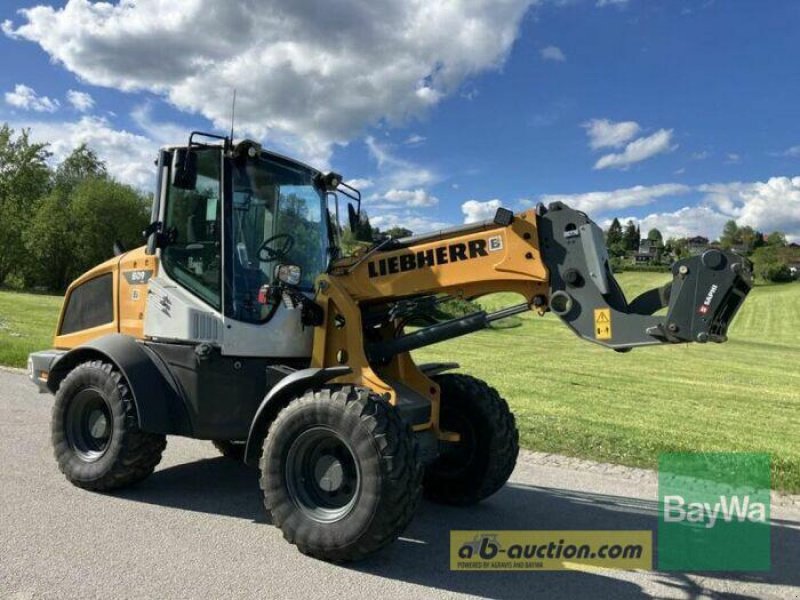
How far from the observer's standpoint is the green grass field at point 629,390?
8086mm

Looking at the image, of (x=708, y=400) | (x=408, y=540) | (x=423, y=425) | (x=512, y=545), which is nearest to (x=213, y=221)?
(x=423, y=425)

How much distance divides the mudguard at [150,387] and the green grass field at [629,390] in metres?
2.79

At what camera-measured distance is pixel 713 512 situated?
18.5 ft

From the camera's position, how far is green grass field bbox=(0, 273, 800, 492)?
26.5ft

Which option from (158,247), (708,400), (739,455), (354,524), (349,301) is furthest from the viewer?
(708,400)

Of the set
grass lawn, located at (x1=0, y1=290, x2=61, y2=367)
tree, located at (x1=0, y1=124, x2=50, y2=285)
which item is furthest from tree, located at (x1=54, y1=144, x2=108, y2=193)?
grass lawn, located at (x1=0, y1=290, x2=61, y2=367)

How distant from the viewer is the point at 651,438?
8.55m

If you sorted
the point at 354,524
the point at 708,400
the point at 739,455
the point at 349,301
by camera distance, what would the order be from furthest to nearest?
1. the point at 708,400
2. the point at 739,455
3. the point at 349,301
4. the point at 354,524

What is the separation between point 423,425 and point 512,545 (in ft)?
3.51

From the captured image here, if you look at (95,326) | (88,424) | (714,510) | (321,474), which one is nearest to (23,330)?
(95,326)

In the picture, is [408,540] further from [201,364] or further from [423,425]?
[201,364]

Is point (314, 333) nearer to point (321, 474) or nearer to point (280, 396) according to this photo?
point (280, 396)

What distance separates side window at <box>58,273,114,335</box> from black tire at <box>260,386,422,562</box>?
8.37 feet

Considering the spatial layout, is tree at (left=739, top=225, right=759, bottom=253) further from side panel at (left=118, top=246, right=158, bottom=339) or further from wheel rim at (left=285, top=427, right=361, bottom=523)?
side panel at (left=118, top=246, right=158, bottom=339)
